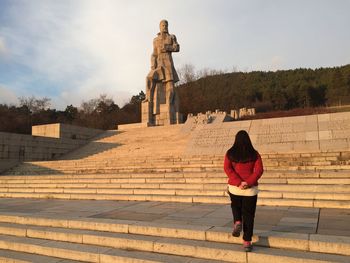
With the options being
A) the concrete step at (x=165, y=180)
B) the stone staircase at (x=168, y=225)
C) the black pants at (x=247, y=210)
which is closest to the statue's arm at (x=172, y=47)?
the stone staircase at (x=168, y=225)

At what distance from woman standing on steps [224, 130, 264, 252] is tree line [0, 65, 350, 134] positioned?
134ft

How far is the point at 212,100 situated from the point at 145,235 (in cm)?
4340

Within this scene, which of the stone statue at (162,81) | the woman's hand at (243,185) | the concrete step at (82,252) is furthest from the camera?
the stone statue at (162,81)

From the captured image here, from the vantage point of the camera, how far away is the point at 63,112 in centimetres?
5047

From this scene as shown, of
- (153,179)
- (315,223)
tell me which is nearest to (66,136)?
(153,179)

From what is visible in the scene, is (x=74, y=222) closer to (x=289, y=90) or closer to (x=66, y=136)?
(x=66, y=136)

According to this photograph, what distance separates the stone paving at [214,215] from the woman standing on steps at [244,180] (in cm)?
79

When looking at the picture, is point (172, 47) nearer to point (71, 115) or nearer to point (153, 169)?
point (153, 169)

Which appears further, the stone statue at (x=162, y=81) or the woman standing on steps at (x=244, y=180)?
the stone statue at (x=162, y=81)

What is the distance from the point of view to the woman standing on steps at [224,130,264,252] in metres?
3.61

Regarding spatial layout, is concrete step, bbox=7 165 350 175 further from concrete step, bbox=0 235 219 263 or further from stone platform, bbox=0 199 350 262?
concrete step, bbox=0 235 219 263

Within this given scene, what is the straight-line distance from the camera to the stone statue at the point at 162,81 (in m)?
25.8

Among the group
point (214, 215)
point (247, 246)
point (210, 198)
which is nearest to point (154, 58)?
point (210, 198)

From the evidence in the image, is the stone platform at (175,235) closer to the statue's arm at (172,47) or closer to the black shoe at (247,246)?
the black shoe at (247,246)
